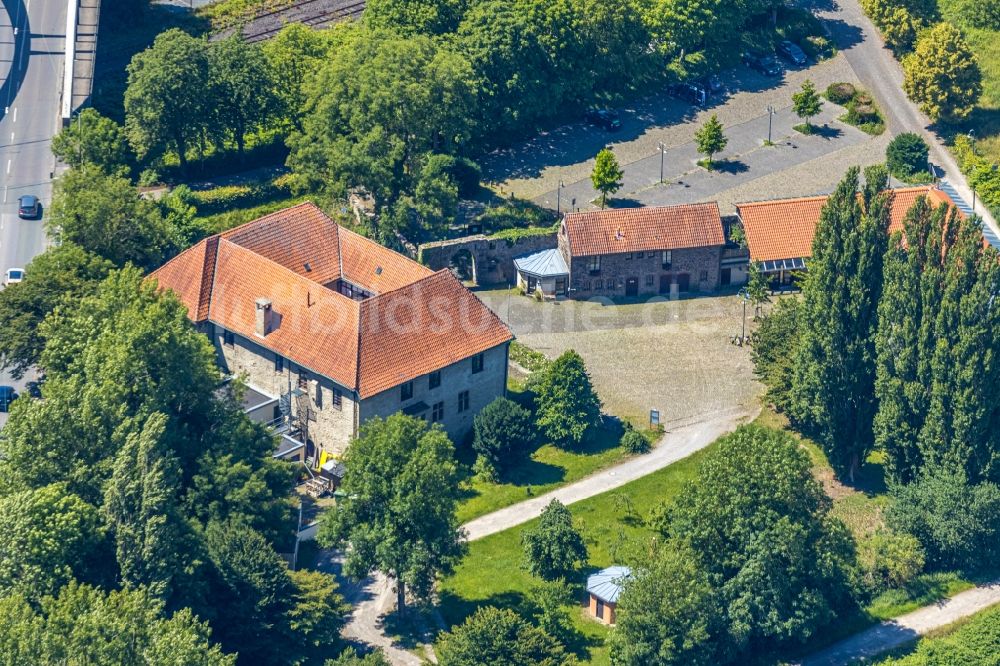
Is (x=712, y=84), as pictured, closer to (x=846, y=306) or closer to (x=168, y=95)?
(x=168, y=95)

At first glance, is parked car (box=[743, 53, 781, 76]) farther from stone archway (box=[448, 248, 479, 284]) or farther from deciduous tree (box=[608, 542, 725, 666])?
deciduous tree (box=[608, 542, 725, 666])

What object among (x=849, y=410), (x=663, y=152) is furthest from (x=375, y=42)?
(x=849, y=410)

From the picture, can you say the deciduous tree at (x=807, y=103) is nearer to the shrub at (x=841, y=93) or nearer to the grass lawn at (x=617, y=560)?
the shrub at (x=841, y=93)

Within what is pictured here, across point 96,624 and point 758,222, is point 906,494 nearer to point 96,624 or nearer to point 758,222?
point 758,222

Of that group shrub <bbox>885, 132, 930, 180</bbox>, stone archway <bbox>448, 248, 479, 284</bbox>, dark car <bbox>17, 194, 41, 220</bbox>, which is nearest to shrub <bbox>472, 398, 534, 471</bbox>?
stone archway <bbox>448, 248, 479, 284</bbox>

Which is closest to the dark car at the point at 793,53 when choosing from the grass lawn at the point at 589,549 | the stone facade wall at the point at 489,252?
the stone facade wall at the point at 489,252

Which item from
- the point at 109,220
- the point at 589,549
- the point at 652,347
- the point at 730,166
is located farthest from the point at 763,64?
the point at 589,549
